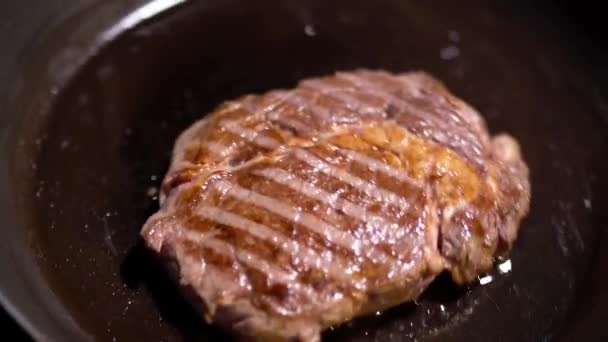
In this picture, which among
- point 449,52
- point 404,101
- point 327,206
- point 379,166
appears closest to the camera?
point 327,206

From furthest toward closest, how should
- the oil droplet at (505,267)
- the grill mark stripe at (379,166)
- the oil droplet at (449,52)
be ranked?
the oil droplet at (449,52), the oil droplet at (505,267), the grill mark stripe at (379,166)

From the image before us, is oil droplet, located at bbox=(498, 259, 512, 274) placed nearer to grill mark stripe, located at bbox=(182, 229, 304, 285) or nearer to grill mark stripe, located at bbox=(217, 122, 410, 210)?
grill mark stripe, located at bbox=(217, 122, 410, 210)

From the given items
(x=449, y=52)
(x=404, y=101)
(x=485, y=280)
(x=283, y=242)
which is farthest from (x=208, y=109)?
(x=485, y=280)

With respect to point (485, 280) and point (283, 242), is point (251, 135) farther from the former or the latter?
point (485, 280)

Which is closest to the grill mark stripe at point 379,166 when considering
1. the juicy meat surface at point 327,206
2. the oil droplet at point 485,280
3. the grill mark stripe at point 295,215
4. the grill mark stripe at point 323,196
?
the juicy meat surface at point 327,206

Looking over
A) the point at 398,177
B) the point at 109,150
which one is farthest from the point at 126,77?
the point at 398,177

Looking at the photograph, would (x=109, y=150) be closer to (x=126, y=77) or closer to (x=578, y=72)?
(x=126, y=77)

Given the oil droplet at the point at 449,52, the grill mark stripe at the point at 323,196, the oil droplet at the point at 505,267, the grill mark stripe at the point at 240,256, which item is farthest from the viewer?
the oil droplet at the point at 449,52

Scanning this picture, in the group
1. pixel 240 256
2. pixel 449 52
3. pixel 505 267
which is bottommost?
pixel 505 267

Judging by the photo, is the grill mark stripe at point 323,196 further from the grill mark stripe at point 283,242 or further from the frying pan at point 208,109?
the frying pan at point 208,109
